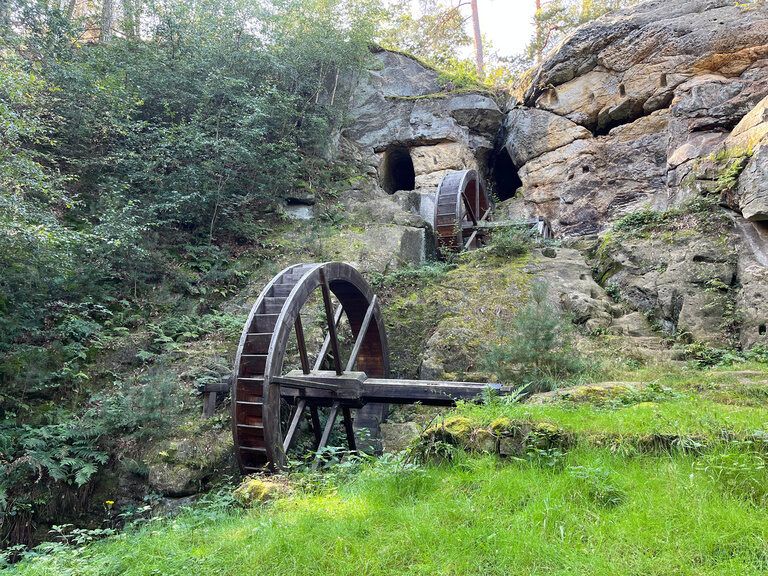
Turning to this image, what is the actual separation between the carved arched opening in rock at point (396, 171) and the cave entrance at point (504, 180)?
12.3 ft

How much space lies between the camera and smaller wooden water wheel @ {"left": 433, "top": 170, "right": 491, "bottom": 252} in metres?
11.5

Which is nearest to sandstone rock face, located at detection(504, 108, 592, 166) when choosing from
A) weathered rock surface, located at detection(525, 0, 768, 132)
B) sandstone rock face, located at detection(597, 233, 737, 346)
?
weathered rock surface, located at detection(525, 0, 768, 132)

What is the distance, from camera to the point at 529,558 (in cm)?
216

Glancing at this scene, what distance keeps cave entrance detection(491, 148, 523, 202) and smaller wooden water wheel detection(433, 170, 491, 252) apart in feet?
20.9

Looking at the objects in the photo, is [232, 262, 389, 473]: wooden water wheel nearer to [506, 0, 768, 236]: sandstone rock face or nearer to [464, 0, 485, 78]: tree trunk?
[506, 0, 768, 236]: sandstone rock face

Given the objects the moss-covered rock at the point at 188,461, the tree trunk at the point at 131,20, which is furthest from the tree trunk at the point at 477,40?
the moss-covered rock at the point at 188,461

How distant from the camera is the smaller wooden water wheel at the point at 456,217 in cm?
1153

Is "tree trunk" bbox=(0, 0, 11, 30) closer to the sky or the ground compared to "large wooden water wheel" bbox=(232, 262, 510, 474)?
closer to the sky

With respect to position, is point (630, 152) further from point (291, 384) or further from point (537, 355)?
point (291, 384)

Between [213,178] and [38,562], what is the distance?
32.0 feet

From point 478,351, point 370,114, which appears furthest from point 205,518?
point 370,114

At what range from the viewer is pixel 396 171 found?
18641 millimetres

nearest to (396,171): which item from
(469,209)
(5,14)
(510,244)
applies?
(469,209)

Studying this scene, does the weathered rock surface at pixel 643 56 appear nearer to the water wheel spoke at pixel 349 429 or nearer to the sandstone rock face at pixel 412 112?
the sandstone rock face at pixel 412 112
